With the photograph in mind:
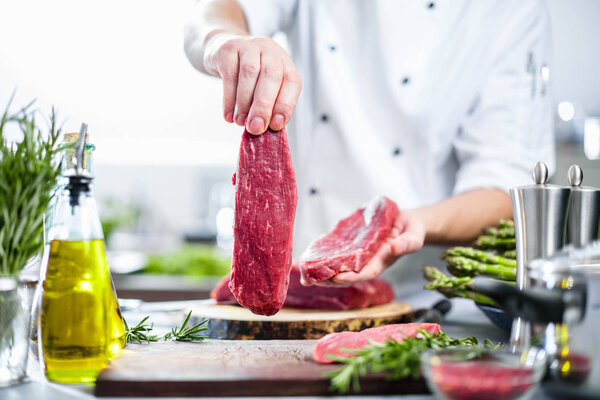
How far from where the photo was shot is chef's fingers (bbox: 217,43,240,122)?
46.6 inches

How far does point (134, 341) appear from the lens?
1139 mm

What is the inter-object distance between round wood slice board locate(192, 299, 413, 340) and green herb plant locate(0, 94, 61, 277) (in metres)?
0.62

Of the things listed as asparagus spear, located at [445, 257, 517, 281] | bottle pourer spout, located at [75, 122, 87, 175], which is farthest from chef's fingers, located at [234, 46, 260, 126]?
asparagus spear, located at [445, 257, 517, 281]

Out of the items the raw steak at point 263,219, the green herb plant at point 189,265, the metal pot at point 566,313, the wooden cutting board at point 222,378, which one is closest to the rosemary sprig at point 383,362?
the wooden cutting board at point 222,378

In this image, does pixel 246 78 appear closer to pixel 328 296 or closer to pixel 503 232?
pixel 328 296

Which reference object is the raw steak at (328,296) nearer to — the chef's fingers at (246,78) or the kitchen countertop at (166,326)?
the kitchen countertop at (166,326)

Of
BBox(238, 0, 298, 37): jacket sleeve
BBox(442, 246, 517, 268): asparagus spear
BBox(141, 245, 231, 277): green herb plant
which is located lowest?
BBox(141, 245, 231, 277): green herb plant

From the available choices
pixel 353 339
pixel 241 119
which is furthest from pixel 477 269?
pixel 241 119

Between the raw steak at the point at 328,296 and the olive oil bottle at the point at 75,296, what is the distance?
2.36 feet

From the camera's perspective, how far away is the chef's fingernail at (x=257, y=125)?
3.76 feet

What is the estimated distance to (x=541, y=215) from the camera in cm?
94

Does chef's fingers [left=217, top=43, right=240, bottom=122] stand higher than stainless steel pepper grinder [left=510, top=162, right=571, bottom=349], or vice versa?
chef's fingers [left=217, top=43, right=240, bottom=122]

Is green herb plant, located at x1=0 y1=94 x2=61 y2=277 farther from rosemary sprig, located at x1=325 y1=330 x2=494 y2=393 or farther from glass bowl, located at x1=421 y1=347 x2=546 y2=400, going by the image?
glass bowl, located at x1=421 y1=347 x2=546 y2=400

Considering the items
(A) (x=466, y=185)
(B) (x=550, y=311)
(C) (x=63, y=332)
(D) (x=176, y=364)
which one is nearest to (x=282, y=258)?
(D) (x=176, y=364)
